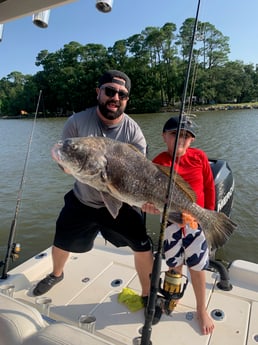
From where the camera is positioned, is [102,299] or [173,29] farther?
[173,29]

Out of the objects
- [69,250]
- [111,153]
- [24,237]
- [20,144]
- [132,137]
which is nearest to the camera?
[111,153]

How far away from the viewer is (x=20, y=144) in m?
21.2

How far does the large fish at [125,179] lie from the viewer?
2.19 m

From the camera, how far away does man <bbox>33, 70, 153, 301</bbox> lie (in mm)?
2646

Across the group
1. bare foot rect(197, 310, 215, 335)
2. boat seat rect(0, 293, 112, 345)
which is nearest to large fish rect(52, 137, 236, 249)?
bare foot rect(197, 310, 215, 335)

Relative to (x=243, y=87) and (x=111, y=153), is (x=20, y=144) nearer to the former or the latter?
(x=111, y=153)

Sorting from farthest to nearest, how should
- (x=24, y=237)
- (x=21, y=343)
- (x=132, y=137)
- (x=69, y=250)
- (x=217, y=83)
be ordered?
(x=217, y=83) → (x=24, y=237) → (x=69, y=250) → (x=132, y=137) → (x=21, y=343)

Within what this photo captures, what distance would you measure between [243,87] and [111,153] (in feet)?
204

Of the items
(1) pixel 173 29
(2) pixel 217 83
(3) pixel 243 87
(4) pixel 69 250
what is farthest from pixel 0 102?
(4) pixel 69 250

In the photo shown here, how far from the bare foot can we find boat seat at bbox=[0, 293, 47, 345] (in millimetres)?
1592

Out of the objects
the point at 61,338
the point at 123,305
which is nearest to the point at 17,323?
the point at 61,338

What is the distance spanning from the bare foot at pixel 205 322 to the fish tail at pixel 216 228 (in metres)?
0.71

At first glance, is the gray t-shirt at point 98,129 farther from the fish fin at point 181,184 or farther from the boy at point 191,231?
the fish fin at point 181,184

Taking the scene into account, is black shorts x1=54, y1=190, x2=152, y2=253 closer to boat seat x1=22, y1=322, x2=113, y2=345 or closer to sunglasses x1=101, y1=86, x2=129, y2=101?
sunglasses x1=101, y1=86, x2=129, y2=101
